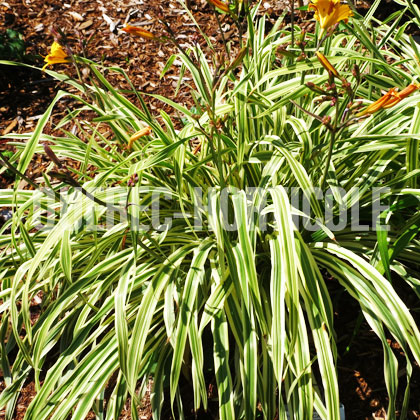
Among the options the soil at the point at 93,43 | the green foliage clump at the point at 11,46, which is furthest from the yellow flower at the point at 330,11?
the green foliage clump at the point at 11,46

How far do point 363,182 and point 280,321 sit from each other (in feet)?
1.97

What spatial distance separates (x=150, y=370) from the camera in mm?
1871

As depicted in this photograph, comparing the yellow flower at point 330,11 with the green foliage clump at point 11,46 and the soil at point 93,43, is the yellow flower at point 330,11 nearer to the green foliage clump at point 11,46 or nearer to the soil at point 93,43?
the soil at point 93,43

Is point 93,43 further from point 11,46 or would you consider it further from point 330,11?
point 330,11

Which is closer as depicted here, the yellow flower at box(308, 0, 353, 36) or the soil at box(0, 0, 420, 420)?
the yellow flower at box(308, 0, 353, 36)

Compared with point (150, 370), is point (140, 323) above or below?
above

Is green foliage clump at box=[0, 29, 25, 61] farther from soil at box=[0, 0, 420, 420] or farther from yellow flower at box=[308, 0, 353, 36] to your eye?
yellow flower at box=[308, 0, 353, 36]

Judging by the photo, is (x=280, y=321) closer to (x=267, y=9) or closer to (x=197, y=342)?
(x=197, y=342)

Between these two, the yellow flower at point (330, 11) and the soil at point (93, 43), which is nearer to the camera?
the yellow flower at point (330, 11)

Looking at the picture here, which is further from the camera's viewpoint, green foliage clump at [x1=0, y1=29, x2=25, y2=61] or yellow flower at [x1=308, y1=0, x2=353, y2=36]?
green foliage clump at [x1=0, y1=29, x2=25, y2=61]

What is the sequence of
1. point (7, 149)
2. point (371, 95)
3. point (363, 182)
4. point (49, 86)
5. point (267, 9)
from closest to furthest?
point (363, 182) → point (371, 95) → point (7, 149) → point (49, 86) → point (267, 9)

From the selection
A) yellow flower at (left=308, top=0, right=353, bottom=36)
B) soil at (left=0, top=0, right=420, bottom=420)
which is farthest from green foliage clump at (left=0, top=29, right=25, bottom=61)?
Answer: yellow flower at (left=308, top=0, right=353, bottom=36)

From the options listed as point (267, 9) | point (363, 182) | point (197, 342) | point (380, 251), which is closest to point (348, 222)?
point (363, 182)

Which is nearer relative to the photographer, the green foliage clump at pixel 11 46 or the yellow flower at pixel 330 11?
the yellow flower at pixel 330 11
